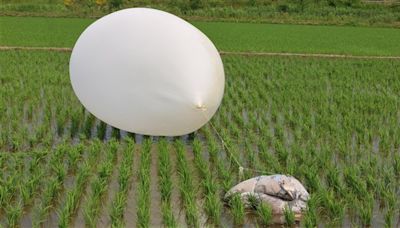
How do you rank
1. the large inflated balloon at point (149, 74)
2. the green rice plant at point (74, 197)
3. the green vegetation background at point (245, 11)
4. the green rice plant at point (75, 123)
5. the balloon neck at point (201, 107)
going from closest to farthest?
1. the green rice plant at point (74, 197)
2. the balloon neck at point (201, 107)
3. the large inflated balloon at point (149, 74)
4. the green rice plant at point (75, 123)
5. the green vegetation background at point (245, 11)

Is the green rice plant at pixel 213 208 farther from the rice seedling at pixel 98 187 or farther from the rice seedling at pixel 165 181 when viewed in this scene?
the rice seedling at pixel 98 187

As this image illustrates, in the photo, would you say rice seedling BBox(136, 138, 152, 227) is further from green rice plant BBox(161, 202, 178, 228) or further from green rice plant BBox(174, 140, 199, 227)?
green rice plant BBox(174, 140, 199, 227)

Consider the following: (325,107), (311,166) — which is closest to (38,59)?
(325,107)

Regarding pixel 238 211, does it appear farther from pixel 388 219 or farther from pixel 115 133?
pixel 115 133

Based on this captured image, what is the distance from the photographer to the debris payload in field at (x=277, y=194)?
4.37 metres

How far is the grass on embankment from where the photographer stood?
53.3 ft

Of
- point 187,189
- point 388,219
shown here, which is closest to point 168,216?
point 187,189

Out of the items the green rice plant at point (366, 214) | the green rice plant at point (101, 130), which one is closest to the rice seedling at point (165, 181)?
the green rice plant at point (101, 130)

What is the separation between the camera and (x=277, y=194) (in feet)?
14.6

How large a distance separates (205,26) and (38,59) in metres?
10.2

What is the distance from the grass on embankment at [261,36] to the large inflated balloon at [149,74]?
950cm

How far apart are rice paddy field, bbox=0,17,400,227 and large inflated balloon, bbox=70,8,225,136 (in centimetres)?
29

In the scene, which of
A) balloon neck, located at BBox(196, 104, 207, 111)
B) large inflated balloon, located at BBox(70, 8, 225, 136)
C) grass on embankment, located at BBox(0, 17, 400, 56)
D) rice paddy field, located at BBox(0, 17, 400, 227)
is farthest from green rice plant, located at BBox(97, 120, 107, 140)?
grass on embankment, located at BBox(0, 17, 400, 56)

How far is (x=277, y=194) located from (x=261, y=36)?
49.3ft
